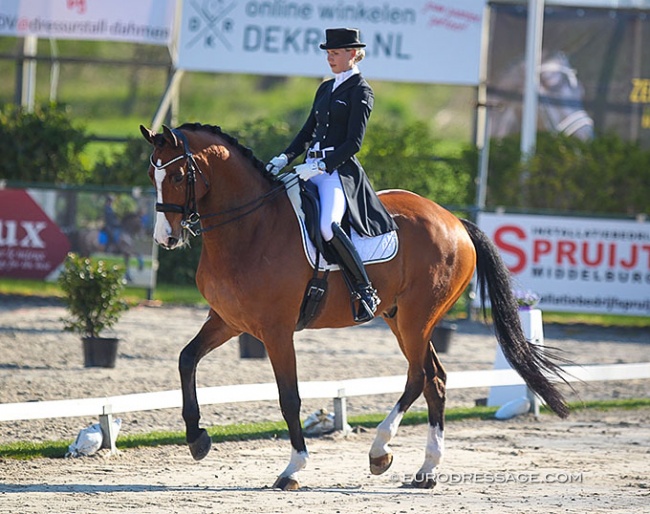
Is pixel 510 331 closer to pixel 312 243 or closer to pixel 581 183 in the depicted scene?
pixel 312 243

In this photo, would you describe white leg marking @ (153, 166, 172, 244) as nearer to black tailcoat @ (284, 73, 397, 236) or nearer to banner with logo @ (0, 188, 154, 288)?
black tailcoat @ (284, 73, 397, 236)

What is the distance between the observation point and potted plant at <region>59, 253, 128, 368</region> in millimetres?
10727

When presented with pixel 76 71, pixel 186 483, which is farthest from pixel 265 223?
pixel 76 71

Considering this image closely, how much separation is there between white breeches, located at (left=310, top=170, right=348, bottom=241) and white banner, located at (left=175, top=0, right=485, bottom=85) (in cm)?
1124

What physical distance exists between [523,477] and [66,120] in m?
12.5

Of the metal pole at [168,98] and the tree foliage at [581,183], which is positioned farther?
the metal pole at [168,98]

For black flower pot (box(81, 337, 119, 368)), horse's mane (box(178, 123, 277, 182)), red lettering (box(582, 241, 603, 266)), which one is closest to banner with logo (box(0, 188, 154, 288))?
black flower pot (box(81, 337, 119, 368))

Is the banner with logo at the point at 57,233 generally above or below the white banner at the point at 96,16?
below

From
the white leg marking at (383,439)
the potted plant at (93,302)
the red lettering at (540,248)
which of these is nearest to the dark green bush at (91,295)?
the potted plant at (93,302)

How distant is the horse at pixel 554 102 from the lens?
1925cm

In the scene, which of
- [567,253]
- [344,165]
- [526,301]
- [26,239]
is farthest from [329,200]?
[26,239]

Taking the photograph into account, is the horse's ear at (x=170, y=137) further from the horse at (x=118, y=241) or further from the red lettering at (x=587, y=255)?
the red lettering at (x=587, y=255)

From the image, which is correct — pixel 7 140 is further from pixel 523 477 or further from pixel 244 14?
pixel 523 477

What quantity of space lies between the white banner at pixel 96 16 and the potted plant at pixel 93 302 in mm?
8104
